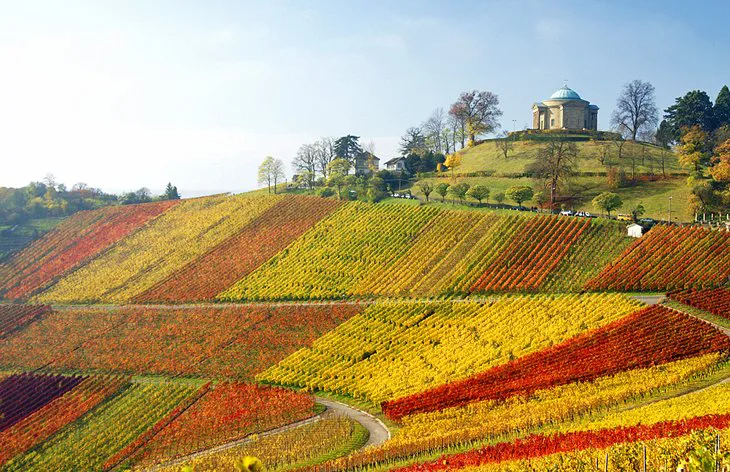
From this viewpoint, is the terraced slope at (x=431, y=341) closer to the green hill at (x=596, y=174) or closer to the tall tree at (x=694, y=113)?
the green hill at (x=596, y=174)

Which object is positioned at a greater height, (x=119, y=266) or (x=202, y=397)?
(x=119, y=266)

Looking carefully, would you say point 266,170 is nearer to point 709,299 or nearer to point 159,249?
point 159,249

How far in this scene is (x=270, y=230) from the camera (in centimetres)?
7525

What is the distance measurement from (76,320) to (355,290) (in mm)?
24580

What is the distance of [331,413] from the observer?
38.1 metres

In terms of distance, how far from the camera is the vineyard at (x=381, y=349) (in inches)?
1204

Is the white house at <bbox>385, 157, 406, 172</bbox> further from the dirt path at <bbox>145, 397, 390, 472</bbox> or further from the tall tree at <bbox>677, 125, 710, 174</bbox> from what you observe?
the dirt path at <bbox>145, 397, 390, 472</bbox>

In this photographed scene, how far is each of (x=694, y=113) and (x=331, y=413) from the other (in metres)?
74.5

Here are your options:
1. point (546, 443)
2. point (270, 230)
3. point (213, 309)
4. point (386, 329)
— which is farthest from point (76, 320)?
point (546, 443)

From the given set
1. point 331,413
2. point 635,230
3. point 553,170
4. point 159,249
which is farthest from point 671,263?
point 159,249

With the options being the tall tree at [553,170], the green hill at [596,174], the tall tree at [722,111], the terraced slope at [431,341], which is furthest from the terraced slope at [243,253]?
the tall tree at [722,111]

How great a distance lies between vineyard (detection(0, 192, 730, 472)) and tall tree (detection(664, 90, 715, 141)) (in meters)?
41.2

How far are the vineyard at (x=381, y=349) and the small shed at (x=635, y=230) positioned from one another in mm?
1388

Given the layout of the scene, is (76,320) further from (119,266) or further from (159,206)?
(159,206)
